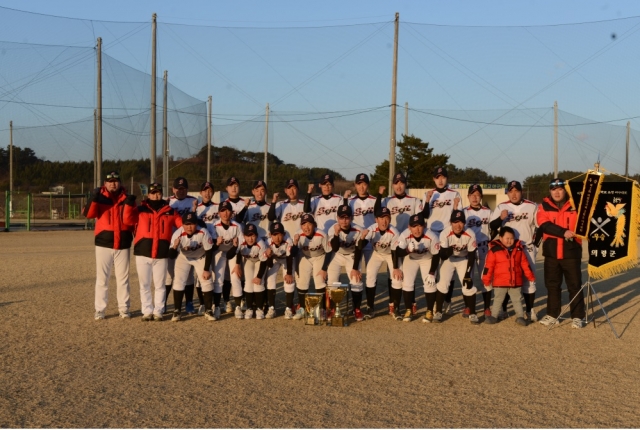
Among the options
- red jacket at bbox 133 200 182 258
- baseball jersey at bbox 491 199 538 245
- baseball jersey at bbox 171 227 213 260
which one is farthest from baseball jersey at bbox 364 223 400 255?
red jacket at bbox 133 200 182 258

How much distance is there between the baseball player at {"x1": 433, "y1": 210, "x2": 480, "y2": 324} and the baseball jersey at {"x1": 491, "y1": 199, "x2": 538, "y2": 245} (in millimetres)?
581

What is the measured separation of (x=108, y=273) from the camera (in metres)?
8.91

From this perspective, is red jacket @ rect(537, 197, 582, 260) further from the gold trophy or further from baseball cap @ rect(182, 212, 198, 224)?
baseball cap @ rect(182, 212, 198, 224)

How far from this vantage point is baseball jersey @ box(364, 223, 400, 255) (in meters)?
9.21

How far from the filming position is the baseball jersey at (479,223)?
379 inches

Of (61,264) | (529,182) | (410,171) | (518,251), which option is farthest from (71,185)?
(518,251)

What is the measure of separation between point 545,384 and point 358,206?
459 centimetres

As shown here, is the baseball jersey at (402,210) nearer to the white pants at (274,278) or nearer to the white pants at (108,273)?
the white pants at (274,278)

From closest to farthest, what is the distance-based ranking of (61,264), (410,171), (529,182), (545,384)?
1. (545,384)
2. (61,264)
3. (529,182)
4. (410,171)

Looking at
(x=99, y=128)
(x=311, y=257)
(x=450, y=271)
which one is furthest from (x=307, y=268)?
(x=99, y=128)

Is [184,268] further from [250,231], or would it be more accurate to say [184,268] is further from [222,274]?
[250,231]

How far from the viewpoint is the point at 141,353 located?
22.7 ft

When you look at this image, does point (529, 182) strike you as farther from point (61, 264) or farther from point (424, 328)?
point (424, 328)

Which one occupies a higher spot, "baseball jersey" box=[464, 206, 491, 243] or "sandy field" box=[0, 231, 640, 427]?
"baseball jersey" box=[464, 206, 491, 243]
